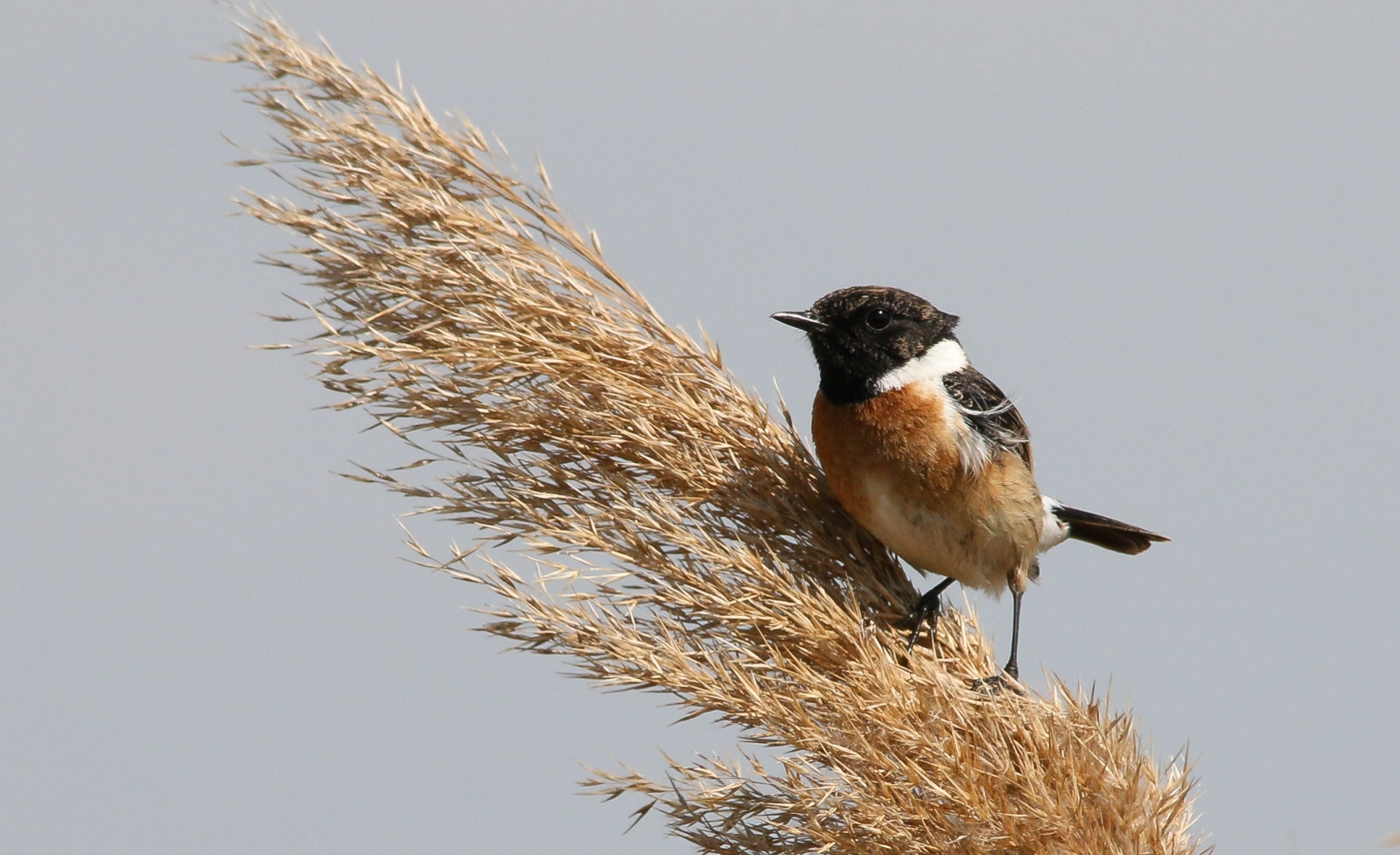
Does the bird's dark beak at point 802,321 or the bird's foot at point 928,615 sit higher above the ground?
the bird's dark beak at point 802,321

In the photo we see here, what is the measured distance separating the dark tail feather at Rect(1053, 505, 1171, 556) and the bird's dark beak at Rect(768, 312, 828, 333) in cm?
108

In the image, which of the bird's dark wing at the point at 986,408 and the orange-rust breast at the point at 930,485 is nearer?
the orange-rust breast at the point at 930,485

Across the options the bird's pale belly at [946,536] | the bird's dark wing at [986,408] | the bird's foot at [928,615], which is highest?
the bird's dark wing at [986,408]

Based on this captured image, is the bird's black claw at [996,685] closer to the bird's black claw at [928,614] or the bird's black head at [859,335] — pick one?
the bird's black claw at [928,614]

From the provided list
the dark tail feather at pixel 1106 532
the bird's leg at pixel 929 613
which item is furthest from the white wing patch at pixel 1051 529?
the bird's leg at pixel 929 613

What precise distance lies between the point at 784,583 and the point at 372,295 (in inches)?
38.8

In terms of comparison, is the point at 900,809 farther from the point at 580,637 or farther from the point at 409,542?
the point at 409,542

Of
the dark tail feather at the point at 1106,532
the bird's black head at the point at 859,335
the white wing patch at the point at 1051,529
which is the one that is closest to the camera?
the bird's black head at the point at 859,335

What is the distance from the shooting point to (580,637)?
220 cm

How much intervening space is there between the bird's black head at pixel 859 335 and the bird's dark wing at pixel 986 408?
14 cm

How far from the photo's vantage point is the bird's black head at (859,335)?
346 centimetres

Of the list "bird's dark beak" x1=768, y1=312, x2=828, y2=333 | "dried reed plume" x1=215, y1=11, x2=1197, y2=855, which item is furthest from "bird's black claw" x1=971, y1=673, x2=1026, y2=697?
"bird's dark beak" x1=768, y1=312, x2=828, y2=333

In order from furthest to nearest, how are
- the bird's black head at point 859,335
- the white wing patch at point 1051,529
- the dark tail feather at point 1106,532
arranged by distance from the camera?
the dark tail feather at point 1106,532
the white wing patch at point 1051,529
the bird's black head at point 859,335

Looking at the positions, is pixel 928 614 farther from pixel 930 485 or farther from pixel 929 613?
pixel 930 485
